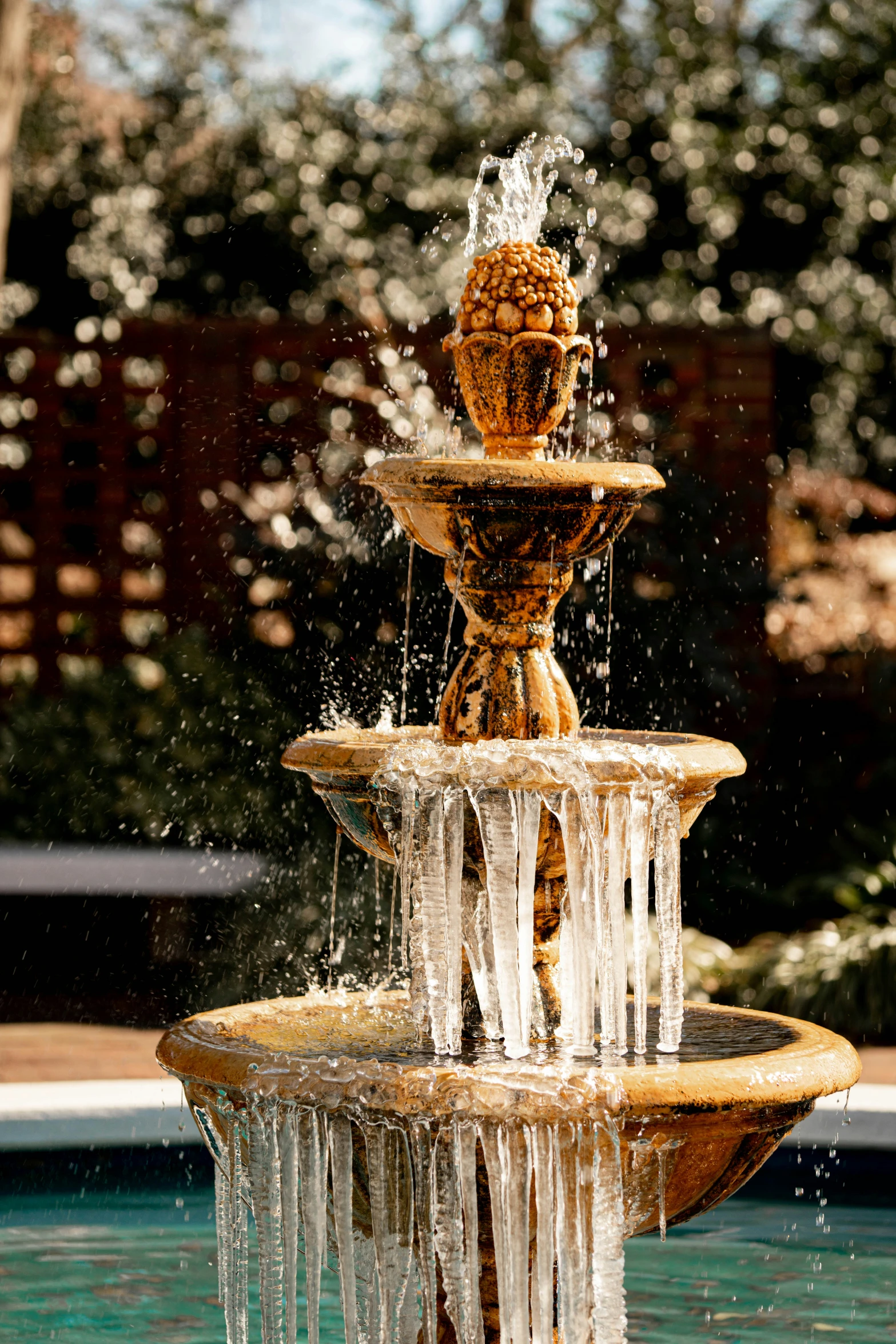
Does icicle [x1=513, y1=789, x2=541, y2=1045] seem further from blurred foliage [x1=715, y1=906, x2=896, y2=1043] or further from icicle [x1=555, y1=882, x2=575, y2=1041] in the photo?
blurred foliage [x1=715, y1=906, x2=896, y2=1043]

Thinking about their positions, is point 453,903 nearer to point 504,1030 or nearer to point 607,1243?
point 504,1030

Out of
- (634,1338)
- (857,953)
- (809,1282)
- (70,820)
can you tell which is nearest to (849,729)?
(857,953)

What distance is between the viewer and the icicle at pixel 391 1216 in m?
2.42

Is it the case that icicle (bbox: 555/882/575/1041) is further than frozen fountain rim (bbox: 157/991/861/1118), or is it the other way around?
icicle (bbox: 555/882/575/1041)

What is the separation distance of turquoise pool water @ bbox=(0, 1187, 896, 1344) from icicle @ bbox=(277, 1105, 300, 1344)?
2.62 feet

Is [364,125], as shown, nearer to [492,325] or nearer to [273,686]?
[273,686]

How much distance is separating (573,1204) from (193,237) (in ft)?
27.1

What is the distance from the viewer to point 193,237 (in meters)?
9.86

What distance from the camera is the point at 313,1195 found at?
97.8 inches

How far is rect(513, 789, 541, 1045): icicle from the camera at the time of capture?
2531 millimetres

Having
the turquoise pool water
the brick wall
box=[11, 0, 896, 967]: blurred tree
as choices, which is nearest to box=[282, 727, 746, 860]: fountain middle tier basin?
the turquoise pool water

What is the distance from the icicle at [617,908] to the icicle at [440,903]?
0.72ft

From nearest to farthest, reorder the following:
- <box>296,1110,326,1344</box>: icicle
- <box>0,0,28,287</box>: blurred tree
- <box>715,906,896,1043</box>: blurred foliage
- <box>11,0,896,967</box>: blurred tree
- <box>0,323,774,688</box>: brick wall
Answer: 1. <box>296,1110,326,1344</box>: icicle
2. <box>715,906,896,1043</box>: blurred foliage
3. <box>0,0,28,287</box>: blurred tree
4. <box>0,323,774,688</box>: brick wall
5. <box>11,0,896,967</box>: blurred tree

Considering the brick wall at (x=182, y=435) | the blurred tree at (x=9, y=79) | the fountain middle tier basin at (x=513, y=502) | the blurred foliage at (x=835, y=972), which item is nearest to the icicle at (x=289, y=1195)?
the fountain middle tier basin at (x=513, y=502)
